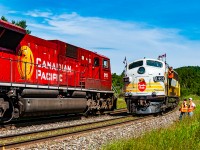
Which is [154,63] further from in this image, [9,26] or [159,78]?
[9,26]

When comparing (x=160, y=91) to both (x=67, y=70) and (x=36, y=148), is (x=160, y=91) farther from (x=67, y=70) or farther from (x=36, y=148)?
(x=36, y=148)

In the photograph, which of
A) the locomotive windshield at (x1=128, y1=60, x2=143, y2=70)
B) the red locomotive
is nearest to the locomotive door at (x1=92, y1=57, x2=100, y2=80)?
the red locomotive

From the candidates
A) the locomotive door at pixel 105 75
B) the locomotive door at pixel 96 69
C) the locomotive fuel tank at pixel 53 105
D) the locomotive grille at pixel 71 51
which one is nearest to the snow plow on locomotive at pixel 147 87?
the locomotive door at pixel 105 75

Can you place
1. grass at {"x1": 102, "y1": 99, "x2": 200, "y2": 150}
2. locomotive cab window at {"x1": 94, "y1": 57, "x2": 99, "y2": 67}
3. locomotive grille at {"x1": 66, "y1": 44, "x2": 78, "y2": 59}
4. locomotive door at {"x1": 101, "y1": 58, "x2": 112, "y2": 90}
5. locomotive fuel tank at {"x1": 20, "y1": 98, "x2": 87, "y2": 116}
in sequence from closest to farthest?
grass at {"x1": 102, "y1": 99, "x2": 200, "y2": 150}
locomotive fuel tank at {"x1": 20, "y1": 98, "x2": 87, "y2": 116}
locomotive grille at {"x1": 66, "y1": 44, "x2": 78, "y2": 59}
locomotive cab window at {"x1": 94, "y1": 57, "x2": 99, "y2": 67}
locomotive door at {"x1": 101, "y1": 58, "x2": 112, "y2": 90}

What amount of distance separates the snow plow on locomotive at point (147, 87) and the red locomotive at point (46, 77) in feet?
5.85

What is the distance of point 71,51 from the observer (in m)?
18.3

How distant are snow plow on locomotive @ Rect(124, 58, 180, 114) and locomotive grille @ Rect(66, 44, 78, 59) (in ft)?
12.9

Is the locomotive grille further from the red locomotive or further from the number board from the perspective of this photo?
the number board

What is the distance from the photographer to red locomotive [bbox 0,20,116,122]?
13234 millimetres

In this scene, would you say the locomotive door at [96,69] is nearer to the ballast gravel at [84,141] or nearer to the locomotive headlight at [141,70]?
the locomotive headlight at [141,70]

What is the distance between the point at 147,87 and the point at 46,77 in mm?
6792

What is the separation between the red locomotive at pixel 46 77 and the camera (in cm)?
1323

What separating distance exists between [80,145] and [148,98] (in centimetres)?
1089

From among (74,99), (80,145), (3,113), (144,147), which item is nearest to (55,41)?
(74,99)
